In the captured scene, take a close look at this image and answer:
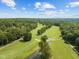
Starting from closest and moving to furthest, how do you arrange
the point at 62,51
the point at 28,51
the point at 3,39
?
1. the point at 62,51
2. the point at 28,51
3. the point at 3,39

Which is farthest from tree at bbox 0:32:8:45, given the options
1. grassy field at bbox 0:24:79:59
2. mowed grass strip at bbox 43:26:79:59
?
mowed grass strip at bbox 43:26:79:59

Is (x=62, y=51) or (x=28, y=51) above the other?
(x=62, y=51)

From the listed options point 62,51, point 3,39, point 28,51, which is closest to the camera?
point 62,51

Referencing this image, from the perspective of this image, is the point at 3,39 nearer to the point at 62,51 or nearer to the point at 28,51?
the point at 28,51

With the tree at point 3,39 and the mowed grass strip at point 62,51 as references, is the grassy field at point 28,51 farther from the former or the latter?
the tree at point 3,39

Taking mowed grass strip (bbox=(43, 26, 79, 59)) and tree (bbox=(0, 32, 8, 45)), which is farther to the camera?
tree (bbox=(0, 32, 8, 45))

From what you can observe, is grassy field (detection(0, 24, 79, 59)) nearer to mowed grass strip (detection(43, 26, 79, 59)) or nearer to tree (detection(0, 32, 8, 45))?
mowed grass strip (detection(43, 26, 79, 59))

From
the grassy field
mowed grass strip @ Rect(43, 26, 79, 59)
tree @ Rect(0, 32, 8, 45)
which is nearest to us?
mowed grass strip @ Rect(43, 26, 79, 59)

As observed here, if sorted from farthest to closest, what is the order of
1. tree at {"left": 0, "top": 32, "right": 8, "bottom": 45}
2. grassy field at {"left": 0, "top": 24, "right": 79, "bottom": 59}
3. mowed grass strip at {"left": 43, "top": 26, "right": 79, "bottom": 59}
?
tree at {"left": 0, "top": 32, "right": 8, "bottom": 45} → grassy field at {"left": 0, "top": 24, "right": 79, "bottom": 59} → mowed grass strip at {"left": 43, "top": 26, "right": 79, "bottom": 59}

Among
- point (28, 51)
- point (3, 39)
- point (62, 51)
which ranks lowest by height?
point (28, 51)

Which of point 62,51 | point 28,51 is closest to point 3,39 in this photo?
point 28,51

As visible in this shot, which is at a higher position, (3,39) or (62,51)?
(3,39)

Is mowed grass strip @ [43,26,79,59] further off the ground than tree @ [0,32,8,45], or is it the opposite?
tree @ [0,32,8,45]

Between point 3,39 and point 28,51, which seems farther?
point 3,39
